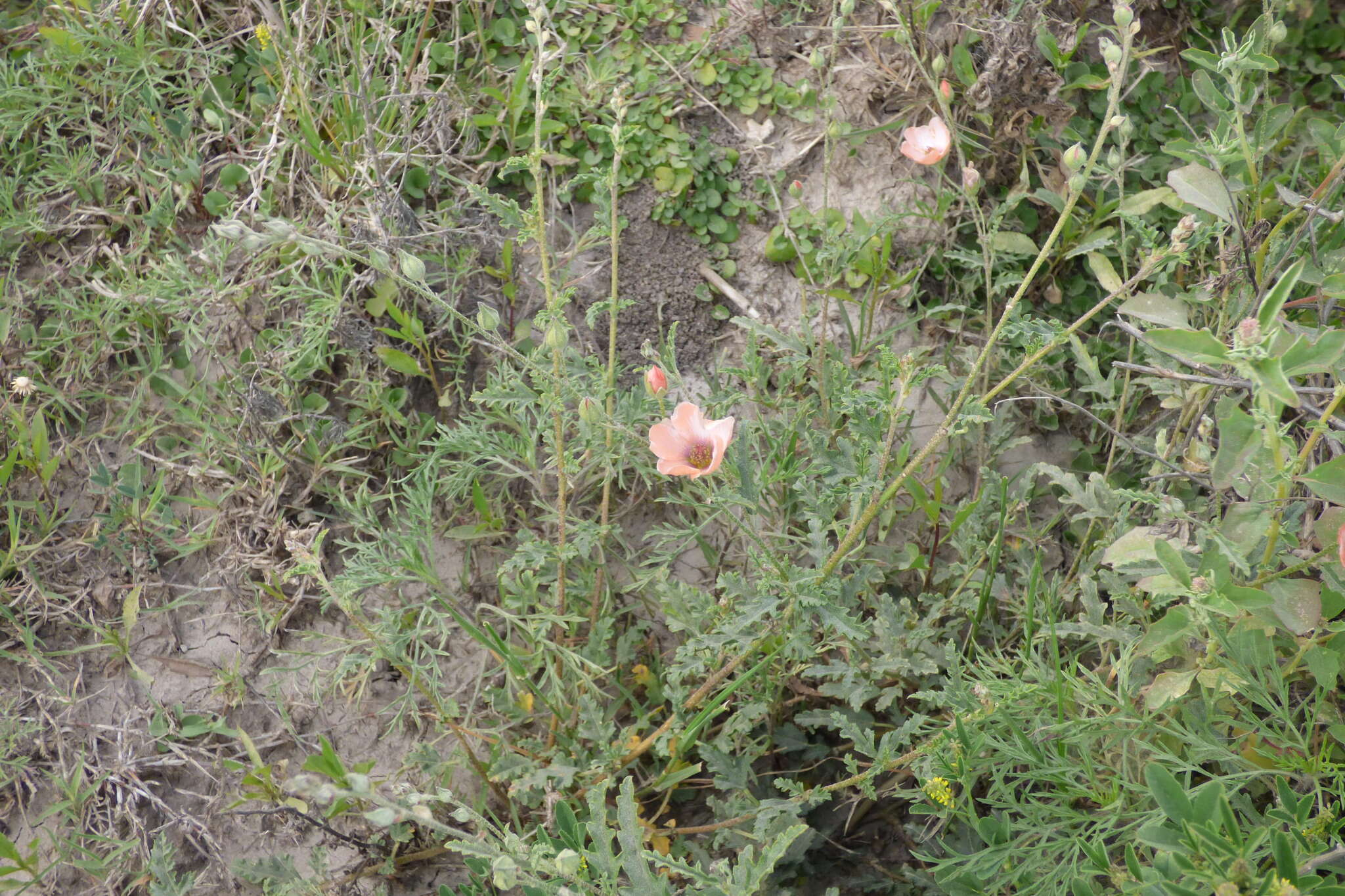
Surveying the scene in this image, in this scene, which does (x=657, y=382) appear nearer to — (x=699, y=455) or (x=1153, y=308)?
(x=699, y=455)

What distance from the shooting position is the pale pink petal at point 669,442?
5.64ft

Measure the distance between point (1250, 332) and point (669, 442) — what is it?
922mm

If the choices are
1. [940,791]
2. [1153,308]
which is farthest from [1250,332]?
[940,791]

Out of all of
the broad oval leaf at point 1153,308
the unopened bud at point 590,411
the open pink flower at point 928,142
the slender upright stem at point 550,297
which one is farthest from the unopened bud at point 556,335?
the open pink flower at point 928,142

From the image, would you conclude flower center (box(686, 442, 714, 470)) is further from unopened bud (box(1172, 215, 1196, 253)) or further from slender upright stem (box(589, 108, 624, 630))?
unopened bud (box(1172, 215, 1196, 253))

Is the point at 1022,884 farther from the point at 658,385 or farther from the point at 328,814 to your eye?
the point at 328,814

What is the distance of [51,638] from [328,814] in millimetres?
969

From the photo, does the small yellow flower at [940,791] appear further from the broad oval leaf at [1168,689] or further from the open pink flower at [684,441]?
the open pink flower at [684,441]

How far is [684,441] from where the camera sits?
1.76 metres

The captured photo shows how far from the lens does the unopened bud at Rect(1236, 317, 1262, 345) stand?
1155 mm

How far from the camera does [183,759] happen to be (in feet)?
7.28

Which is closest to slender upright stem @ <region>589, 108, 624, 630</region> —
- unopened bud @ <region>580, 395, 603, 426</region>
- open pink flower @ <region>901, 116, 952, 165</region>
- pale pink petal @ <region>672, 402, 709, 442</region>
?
unopened bud @ <region>580, 395, 603, 426</region>

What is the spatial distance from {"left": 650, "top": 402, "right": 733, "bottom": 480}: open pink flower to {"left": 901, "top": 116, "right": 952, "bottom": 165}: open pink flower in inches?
37.8

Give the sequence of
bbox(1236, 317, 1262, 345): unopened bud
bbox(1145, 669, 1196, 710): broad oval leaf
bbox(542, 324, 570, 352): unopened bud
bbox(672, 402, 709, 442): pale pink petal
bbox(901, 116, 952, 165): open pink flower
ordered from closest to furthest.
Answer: bbox(1236, 317, 1262, 345): unopened bud < bbox(1145, 669, 1196, 710): broad oval leaf < bbox(542, 324, 570, 352): unopened bud < bbox(672, 402, 709, 442): pale pink petal < bbox(901, 116, 952, 165): open pink flower
